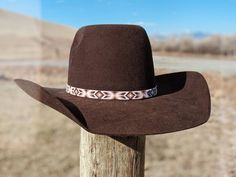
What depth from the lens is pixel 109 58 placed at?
1.02 metres

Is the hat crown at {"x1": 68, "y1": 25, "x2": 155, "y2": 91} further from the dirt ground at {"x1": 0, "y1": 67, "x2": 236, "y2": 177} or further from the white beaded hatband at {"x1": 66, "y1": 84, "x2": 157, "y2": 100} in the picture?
the dirt ground at {"x1": 0, "y1": 67, "x2": 236, "y2": 177}

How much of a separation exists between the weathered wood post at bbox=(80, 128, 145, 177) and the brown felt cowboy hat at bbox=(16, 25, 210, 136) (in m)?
0.10

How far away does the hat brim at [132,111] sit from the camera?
919mm

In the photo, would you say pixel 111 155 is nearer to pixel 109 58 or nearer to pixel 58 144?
pixel 109 58

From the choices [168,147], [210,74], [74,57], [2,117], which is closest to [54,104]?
[74,57]

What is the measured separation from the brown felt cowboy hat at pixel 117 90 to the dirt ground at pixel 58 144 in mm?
1903

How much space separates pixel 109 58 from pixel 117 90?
10cm

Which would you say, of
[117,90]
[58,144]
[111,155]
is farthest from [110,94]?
[58,144]

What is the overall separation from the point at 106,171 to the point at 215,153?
2.71 meters

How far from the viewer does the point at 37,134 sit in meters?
3.25

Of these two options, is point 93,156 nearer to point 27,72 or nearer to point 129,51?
Result: point 129,51

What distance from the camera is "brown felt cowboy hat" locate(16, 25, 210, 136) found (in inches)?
37.4

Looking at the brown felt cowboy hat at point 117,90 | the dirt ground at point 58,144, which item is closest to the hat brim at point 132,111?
the brown felt cowboy hat at point 117,90

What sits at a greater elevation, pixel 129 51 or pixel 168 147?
pixel 129 51
